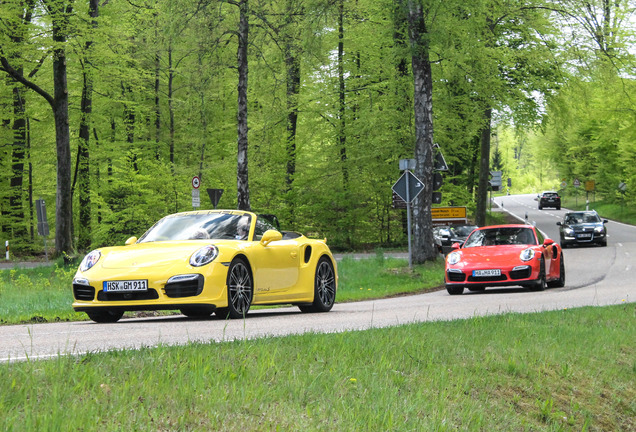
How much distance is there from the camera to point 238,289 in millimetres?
10633

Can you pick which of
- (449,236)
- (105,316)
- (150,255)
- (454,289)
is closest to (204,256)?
(150,255)

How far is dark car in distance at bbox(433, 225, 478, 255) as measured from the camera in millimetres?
34875

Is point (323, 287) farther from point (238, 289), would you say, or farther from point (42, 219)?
point (42, 219)

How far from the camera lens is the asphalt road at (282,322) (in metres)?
7.55

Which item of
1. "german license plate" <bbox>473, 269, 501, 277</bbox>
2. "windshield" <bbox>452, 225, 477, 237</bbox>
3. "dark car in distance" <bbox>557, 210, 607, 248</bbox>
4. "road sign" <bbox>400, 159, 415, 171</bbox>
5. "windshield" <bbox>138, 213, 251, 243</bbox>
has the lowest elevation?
"dark car in distance" <bbox>557, 210, 607, 248</bbox>

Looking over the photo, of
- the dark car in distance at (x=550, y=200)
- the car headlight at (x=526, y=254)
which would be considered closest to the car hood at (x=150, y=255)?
the car headlight at (x=526, y=254)

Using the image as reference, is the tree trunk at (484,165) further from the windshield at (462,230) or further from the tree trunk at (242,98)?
the tree trunk at (242,98)

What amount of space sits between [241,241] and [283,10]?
18.7 m

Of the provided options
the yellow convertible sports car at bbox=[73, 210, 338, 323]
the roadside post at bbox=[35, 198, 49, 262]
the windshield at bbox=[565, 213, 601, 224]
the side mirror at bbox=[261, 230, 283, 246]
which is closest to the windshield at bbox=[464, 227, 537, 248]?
the yellow convertible sports car at bbox=[73, 210, 338, 323]

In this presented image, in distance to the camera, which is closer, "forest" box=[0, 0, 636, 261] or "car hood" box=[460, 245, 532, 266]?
"car hood" box=[460, 245, 532, 266]

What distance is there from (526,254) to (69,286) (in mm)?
10168

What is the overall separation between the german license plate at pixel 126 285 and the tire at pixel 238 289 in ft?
3.22

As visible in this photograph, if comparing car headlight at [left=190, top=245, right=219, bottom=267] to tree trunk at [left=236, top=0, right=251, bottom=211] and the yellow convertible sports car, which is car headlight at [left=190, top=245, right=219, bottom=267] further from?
tree trunk at [left=236, top=0, right=251, bottom=211]

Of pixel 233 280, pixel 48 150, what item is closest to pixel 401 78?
pixel 48 150
